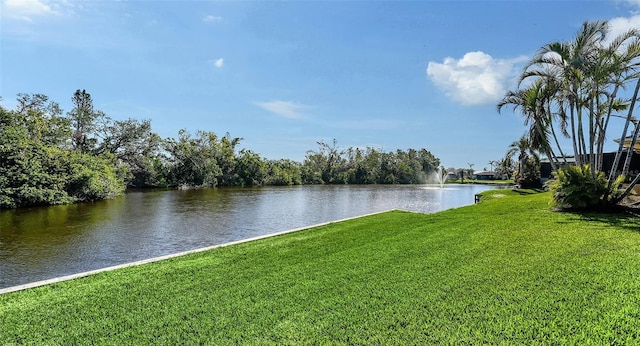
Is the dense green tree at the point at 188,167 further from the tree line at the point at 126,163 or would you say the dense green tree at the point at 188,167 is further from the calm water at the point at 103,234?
the calm water at the point at 103,234

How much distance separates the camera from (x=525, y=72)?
10859mm

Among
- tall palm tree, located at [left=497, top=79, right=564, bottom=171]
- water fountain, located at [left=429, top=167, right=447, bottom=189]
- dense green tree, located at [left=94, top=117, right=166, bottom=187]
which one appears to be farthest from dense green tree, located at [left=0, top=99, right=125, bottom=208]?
water fountain, located at [left=429, top=167, right=447, bottom=189]

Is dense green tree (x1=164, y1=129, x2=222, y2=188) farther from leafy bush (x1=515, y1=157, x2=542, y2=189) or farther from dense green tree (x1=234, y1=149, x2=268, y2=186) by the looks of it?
leafy bush (x1=515, y1=157, x2=542, y2=189)

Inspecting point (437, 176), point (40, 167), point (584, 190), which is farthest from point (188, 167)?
point (437, 176)

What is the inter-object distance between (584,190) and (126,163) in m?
40.7

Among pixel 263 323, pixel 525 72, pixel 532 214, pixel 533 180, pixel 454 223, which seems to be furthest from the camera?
pixel 533 180

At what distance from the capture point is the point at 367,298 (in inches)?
151

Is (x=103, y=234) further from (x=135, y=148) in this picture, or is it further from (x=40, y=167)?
(x=135, y=148)

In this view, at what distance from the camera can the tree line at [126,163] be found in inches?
731

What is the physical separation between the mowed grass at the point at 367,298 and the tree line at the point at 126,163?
1759 cm

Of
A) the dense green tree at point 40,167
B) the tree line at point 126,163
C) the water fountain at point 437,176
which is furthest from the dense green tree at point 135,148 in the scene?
the water fountain at point 437,176

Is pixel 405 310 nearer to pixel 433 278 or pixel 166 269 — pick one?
pixel 433 278

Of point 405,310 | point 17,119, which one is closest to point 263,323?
point 405,310

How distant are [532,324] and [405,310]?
109 centimetres
